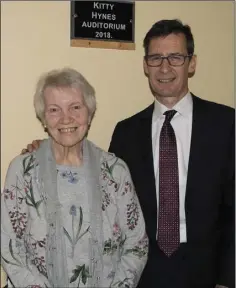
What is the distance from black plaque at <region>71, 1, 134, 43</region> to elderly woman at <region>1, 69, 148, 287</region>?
0.57m

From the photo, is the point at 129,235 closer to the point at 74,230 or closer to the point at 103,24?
the point at 74,230

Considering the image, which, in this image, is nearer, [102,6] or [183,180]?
[183,180]

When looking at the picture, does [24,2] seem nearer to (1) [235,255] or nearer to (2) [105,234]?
(2) [105,234]

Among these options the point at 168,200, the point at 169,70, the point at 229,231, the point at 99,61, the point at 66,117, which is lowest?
the point at 229,231

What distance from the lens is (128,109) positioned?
2.46 metres

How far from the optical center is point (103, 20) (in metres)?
2.33

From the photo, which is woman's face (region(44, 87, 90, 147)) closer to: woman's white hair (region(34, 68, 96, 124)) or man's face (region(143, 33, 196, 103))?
→ woman's white hair (region(34, 68, 96, 124))

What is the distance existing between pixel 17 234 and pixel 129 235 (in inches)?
19.5

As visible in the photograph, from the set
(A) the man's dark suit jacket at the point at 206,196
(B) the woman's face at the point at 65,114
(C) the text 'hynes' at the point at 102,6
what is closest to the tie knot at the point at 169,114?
(A) the man's dark suit jacket at the point at 206,196

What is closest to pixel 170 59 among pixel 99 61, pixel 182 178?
pixel 99 61

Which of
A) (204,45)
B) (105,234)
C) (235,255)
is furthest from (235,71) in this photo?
(105,234)

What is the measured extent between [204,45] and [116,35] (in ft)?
1.97

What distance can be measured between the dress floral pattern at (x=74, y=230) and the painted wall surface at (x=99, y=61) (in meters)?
0.54

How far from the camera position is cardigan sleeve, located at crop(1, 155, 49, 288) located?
5.43ft
